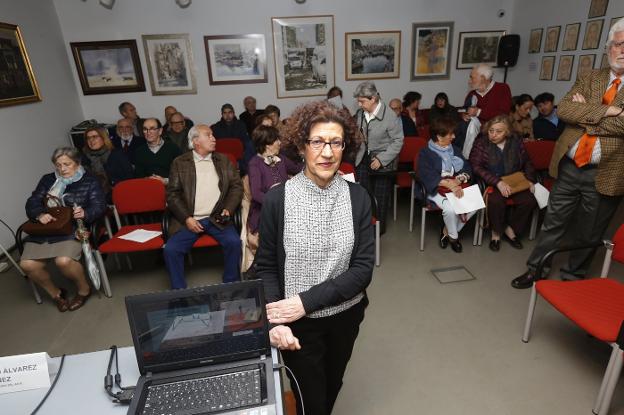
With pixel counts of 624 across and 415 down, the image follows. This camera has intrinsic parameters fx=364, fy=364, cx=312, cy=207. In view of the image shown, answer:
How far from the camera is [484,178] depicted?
12.2ft

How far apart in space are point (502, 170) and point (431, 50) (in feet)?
12.7

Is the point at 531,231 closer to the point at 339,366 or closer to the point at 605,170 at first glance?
the point at 605,170

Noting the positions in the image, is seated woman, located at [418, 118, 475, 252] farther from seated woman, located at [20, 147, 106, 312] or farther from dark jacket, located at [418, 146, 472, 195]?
seated woman, located at [20, 147, 106, 312]

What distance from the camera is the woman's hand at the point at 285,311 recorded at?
4.32ft

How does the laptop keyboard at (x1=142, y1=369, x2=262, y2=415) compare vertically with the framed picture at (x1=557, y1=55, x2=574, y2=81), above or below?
below

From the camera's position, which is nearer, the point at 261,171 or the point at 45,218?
the point at 45,218

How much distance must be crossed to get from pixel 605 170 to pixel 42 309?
14.9ft

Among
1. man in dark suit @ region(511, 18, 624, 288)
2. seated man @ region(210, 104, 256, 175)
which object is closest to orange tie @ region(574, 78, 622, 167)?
man in dark suit @ region(511, 18, 624, 288)

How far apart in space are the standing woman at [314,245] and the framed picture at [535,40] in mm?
6216

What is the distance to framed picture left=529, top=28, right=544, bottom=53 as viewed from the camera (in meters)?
5.97

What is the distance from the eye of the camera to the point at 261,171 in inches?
124

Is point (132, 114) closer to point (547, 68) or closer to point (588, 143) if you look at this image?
point (588, 143)

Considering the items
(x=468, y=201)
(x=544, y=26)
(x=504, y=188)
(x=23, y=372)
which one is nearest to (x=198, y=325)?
(x=23, y=372)

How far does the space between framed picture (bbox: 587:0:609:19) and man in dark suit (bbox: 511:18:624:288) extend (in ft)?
10.6
